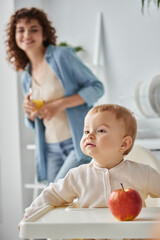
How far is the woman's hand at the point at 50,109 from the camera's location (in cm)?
228

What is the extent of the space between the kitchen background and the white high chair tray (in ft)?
7.50

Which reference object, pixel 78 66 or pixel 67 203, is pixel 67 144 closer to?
pixel 78 66

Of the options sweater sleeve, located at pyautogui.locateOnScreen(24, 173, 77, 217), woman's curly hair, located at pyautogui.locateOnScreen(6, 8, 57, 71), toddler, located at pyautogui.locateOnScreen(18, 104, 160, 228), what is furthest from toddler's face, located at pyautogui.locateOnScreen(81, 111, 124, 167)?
woman's curly hair, located at pyautogui.locateOnScreen(6, 8, 57, 71)

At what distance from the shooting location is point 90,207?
133cm

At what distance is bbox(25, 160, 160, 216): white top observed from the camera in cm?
133

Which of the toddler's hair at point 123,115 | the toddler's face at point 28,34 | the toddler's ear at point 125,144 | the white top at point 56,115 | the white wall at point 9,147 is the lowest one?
the white wall at point 9,147

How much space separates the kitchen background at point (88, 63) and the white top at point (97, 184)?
1.99m

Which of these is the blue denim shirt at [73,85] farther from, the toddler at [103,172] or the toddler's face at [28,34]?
the toddler at [103,172]

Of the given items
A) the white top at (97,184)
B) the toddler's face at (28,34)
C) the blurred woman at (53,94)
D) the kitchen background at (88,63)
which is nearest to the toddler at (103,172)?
the white top at (97,184)

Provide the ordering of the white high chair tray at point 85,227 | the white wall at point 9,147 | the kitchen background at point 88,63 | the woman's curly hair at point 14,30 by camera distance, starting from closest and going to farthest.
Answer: the white high chair tray at point 85,227 < the woman's curly hair at point 14,30 < the kitchen background at point 88,63 < the white wall at point 9,147

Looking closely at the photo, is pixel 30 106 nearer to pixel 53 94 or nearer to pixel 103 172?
pixel 53 94

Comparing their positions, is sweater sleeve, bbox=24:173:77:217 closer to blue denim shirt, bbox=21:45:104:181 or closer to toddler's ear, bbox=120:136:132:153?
toddler's ear, bbox=120:136:132:153

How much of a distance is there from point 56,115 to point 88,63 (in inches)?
57.6

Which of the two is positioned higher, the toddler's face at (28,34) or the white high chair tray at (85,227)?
the toddler's face at (28,34)
